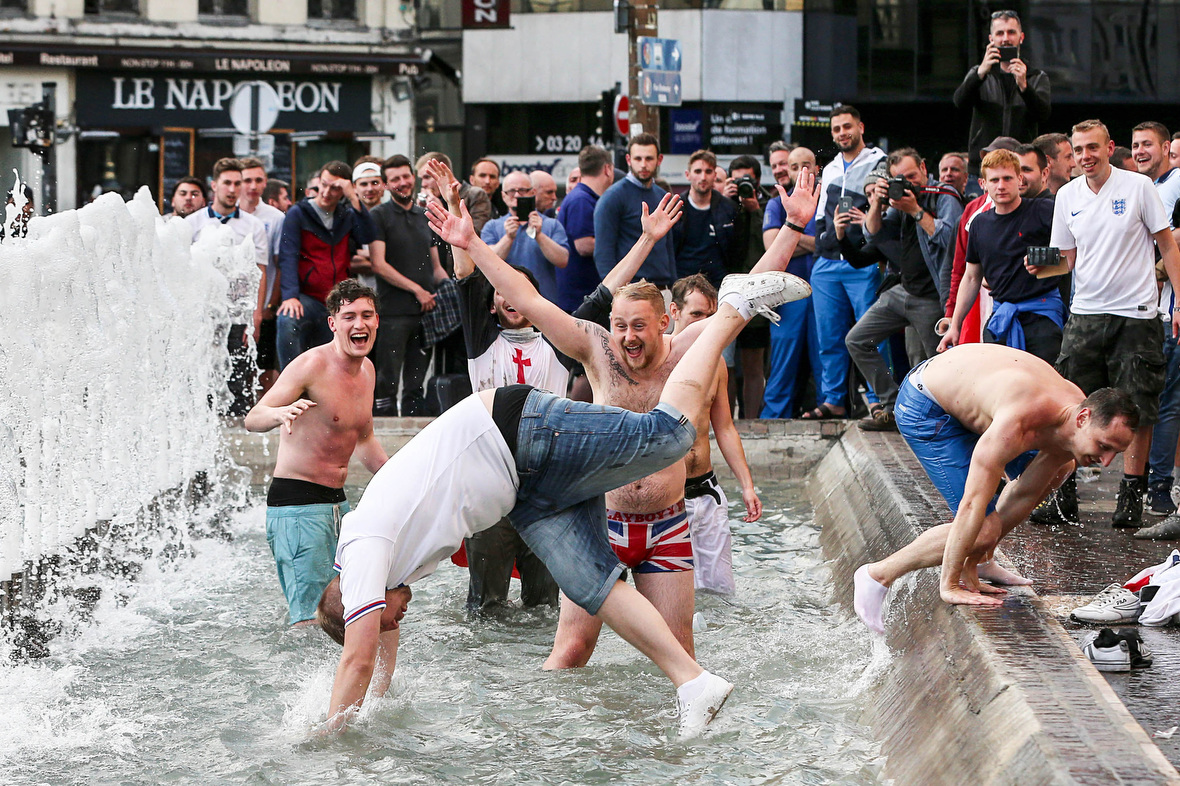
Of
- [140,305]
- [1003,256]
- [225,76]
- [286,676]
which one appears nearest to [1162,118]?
[225,76]

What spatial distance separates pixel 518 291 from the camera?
5539 millimetres

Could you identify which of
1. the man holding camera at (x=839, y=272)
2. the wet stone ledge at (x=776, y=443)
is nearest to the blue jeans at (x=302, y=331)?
the wet stone ledge at (x=776, y=443)

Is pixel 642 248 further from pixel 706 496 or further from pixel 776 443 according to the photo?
pixel 776 443

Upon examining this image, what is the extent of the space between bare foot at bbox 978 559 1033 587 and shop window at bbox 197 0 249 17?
77.4ft

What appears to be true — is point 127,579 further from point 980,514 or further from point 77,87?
point 77,87

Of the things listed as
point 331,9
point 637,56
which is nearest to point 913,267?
point 637,56

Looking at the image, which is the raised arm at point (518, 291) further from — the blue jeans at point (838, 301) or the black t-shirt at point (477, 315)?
the blue jeans at point (838, 301)

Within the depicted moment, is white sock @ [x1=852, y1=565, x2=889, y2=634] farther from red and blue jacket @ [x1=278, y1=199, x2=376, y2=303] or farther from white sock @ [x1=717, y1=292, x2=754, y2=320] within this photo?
red and blue jacket @ [x1=278, y1=199, x2=376, y2=303]

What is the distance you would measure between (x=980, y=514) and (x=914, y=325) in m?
4.75

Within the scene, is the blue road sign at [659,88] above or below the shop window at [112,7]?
below

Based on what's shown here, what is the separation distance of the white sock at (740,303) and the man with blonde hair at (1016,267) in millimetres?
3141

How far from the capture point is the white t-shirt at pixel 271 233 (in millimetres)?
10820

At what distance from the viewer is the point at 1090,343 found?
736 centimetres

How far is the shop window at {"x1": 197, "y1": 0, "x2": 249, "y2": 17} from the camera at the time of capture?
85.5ft
